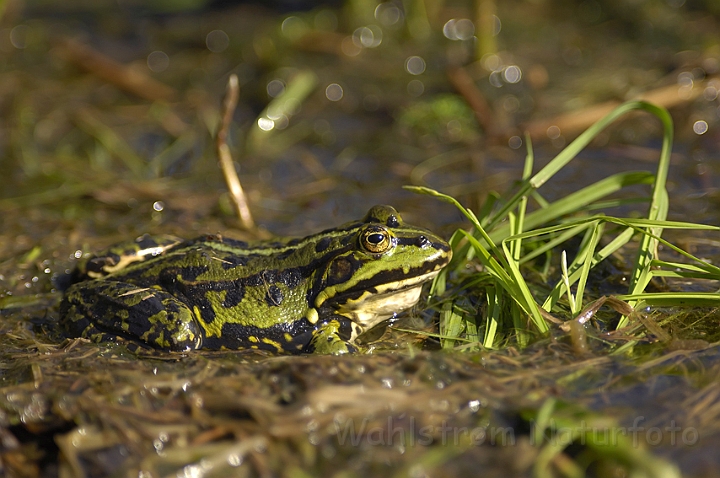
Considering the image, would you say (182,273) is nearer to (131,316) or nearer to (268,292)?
(131,316)

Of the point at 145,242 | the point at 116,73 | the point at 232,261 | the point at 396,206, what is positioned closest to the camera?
the point at 232,261

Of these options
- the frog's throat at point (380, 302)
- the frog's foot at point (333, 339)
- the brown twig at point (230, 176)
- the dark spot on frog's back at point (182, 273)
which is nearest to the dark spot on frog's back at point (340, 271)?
the frog's throat at point (380, 302)

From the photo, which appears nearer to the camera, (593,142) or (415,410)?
(415,410)

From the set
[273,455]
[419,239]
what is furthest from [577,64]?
[273,455]

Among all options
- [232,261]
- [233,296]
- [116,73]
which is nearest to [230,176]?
[232,261]

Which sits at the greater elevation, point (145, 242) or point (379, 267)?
point (145, 242)

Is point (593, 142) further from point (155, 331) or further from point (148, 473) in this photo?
point (148, 473)

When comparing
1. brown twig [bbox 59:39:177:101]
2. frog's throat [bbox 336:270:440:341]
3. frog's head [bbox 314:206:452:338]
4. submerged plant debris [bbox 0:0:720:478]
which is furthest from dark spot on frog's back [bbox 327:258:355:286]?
brown twig [bbox 59:39:177:101]
